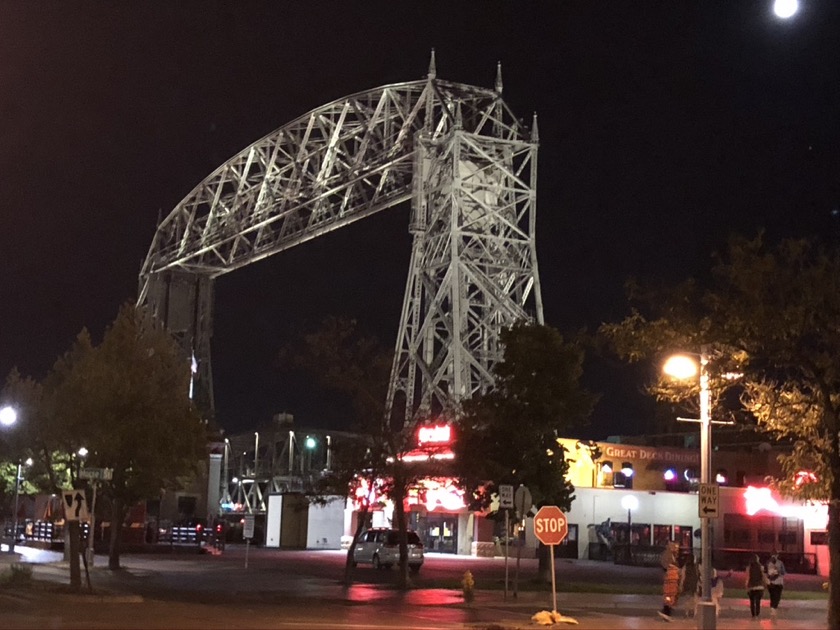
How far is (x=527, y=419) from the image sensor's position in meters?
35.6

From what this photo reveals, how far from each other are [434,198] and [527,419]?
26.5m

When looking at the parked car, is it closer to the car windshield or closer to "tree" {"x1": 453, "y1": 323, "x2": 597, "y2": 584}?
the car windshield

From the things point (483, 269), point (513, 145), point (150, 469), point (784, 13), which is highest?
point (513, 145)

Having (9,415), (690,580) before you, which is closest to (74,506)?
(690,580)

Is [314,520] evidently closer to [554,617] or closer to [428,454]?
[428,454]

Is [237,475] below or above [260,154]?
below

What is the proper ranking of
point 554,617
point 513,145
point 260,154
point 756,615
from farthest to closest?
1. point 260,154
2. point 513,145
3. point 756,615
4. point 554,617

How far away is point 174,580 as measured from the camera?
34.8 metres

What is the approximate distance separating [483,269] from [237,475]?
43119mm

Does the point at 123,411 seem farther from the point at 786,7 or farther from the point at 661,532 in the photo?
the point at 661,532

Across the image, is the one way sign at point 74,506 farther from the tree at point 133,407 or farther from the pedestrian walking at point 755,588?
the pedestrian walking at point 755,588

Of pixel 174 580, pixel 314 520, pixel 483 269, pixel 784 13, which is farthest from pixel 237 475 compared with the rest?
pixel 784 13

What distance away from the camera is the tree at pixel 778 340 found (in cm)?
1841

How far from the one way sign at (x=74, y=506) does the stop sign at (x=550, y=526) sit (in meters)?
10.2
